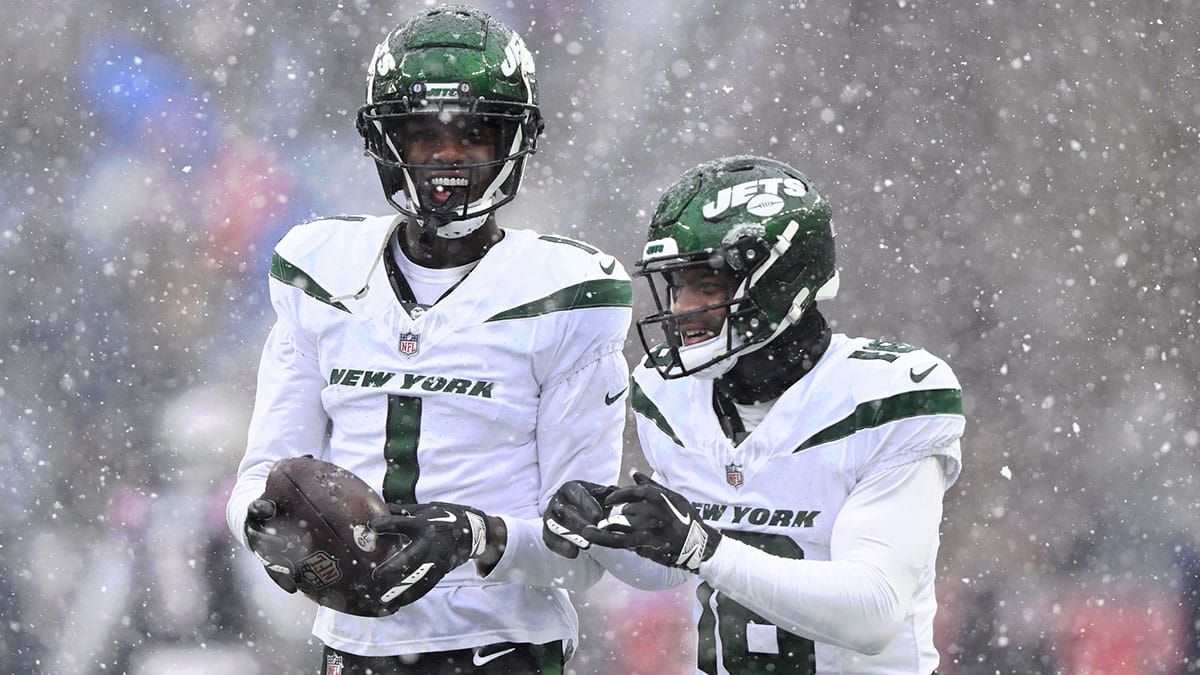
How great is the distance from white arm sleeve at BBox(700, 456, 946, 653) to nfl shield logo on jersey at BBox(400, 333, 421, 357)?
31.4 inches

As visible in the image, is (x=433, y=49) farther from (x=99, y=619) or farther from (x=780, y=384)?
(x=99, y=619)

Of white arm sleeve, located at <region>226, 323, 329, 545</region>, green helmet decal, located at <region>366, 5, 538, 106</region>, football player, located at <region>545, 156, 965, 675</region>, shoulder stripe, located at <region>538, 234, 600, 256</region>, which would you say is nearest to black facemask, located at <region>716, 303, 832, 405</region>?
football player, located at <region>545, 156, 965, 675</region>

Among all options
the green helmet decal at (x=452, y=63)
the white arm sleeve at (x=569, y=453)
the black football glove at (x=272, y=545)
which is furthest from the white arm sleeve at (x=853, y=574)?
the green helmet decal at (x=452, y=63)

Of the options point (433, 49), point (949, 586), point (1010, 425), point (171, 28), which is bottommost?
point (949, 586)

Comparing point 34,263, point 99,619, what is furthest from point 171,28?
point 99,619

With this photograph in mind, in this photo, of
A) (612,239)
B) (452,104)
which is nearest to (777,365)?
(452,104)

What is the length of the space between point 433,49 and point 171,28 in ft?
11.7

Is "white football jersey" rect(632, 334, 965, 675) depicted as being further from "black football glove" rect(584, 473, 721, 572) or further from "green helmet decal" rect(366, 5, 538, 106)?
"green helmet decal" rect(366, 5, 538, 106)

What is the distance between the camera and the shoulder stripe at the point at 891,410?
2551 millimetres

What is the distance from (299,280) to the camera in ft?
10.1

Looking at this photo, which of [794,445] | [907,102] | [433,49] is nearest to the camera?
[794,445]

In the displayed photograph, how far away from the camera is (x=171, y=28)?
20.5ft

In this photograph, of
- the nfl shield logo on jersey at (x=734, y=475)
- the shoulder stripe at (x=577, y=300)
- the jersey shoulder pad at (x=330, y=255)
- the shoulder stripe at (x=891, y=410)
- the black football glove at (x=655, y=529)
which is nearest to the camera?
the black football glove at (x=655, y=529)

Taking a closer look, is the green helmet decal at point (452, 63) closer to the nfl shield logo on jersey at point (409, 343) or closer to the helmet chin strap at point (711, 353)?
the nfl shield logo on jersey at point (409, 343)
